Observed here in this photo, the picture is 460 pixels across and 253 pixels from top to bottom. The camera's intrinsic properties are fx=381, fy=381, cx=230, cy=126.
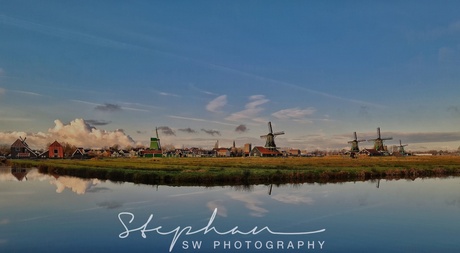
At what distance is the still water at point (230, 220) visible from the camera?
13.9m

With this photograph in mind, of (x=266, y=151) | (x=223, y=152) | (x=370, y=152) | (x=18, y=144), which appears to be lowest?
(x=370, y=152)

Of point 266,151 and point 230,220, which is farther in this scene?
point 266,151

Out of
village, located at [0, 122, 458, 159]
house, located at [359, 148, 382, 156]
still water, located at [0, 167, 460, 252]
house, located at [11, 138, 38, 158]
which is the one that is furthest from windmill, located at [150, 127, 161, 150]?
still water, located at [0, 167, 460, 252]

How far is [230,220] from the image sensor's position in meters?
18.1

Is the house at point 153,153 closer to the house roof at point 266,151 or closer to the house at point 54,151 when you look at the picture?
the house at point 54,151

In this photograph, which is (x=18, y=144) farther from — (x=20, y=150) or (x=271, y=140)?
(x=271, y=140)

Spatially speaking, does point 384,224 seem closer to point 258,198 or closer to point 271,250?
point 271,250

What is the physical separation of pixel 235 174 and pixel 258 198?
35.4 ft

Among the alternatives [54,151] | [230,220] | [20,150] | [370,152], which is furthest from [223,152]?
Answer: [230,220]

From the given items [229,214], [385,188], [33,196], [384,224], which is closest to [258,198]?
[229,214]

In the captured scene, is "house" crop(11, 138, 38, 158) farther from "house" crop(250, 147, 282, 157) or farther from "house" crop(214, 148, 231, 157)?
"house" crop(214, 148, 231, 157)

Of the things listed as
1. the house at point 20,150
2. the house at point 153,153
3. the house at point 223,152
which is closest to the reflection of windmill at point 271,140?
the house at point 153,153

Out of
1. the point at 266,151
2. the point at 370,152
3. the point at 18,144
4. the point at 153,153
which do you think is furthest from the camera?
the point at 153,153

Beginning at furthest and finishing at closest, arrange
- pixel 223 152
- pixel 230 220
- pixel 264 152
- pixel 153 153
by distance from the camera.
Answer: pixel 223 152
pixel 153 153
pixel 264 152
pixel 230 220
